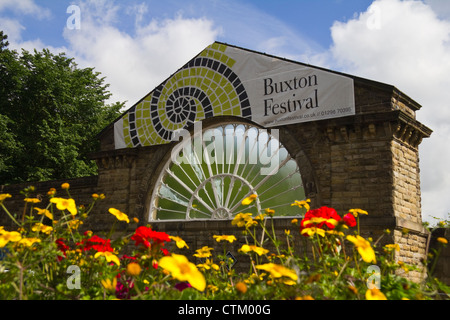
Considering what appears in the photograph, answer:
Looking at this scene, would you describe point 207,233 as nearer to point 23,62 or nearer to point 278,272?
point 278,272

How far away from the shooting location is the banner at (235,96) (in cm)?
1193

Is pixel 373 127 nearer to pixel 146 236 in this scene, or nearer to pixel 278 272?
pixel 146 236

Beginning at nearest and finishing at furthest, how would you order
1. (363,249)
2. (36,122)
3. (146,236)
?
1. (363,249)
2. (146,236)
3. (36,122)

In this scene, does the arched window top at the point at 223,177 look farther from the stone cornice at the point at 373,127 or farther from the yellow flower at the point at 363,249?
the yellow flower at the point at 363,249

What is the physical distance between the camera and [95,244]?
2803 mm

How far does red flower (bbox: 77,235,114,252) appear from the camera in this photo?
2.71 metres

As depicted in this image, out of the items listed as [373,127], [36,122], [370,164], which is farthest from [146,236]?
[36,122]

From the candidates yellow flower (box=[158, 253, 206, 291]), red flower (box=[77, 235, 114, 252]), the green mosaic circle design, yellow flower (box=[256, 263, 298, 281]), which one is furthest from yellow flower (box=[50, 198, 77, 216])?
the green mosaic circle design

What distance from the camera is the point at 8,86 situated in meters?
23.7

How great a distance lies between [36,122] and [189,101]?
1342cm

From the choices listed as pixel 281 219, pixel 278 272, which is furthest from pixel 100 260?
pixel 281 219

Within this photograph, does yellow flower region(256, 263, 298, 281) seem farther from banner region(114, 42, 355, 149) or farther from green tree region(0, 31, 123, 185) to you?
green tree region(0, 31, 123, 185)

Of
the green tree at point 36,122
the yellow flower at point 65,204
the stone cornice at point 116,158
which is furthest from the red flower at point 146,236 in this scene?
the green tree at point 36,122

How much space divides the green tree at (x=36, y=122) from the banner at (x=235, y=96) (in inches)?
350
